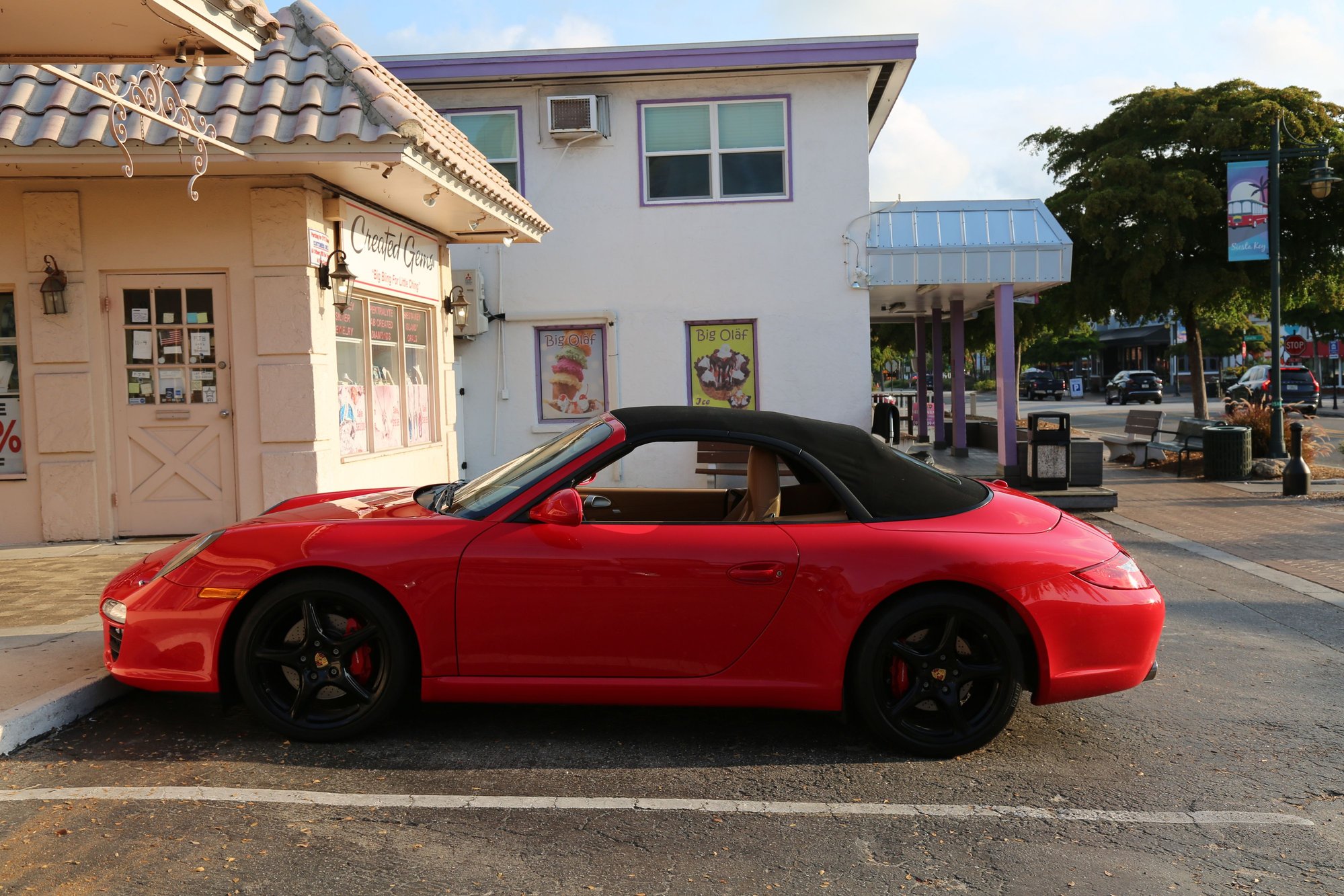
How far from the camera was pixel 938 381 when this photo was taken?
804 inches

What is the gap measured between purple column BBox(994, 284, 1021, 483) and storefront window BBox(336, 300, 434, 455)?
7351 millimetres

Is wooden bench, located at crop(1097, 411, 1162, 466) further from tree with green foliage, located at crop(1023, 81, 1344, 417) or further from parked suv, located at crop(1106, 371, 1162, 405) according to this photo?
parked suv, located at crop(1106, 371, 1162, 405)

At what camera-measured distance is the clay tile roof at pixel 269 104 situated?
812cm

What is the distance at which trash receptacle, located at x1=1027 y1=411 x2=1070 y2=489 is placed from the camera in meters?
13.5

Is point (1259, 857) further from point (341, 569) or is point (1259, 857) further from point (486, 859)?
point (341, 569)

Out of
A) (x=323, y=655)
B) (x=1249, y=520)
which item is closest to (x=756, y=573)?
(x=323, y=655)

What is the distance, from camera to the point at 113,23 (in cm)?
556

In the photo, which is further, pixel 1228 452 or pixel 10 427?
pixel 1228 452

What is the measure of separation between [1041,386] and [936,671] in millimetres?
61414

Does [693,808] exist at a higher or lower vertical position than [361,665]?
lower

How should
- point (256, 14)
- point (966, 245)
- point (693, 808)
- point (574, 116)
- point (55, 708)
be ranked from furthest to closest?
1. point (574, 116)
2. point (966, 245)
3. point (256, 14)
4. point (55, 708)
5. point (693, 808)

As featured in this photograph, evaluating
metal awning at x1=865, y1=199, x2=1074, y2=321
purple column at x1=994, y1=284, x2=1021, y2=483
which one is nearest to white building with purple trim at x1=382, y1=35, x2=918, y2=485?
metal awning at x1=865, y1=199, x2=1074, y2=321

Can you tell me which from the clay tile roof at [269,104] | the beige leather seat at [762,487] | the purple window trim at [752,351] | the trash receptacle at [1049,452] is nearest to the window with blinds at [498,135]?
the purple window trim at [752,351]

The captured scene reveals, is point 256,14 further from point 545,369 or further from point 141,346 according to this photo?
point 545,369
